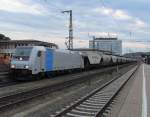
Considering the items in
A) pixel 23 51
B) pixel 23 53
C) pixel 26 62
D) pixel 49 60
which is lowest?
pixel 26 62

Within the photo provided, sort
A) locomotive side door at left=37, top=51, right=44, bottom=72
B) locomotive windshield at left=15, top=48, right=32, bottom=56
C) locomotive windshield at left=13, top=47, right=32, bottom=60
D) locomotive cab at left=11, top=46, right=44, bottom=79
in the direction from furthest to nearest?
locomotive side door at left=37, top=51, right=44, bottom=72 → locomotive windshield at left=15, top=48, right=32, bottom=56 → locomotive windshield at left=13, top=47, right=32, bottom=60 → locomotive cab at left=11, top=46, right=44, bottom=79

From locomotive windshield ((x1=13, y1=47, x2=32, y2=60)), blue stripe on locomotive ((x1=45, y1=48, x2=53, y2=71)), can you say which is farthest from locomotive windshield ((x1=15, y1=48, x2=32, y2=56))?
blue stripe on locomotive ((x1=45, y1=48, x2=53, y2=71))

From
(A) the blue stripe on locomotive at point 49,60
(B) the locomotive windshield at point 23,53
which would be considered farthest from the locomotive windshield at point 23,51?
(A) the blue stripe on locomotive at point 49,60

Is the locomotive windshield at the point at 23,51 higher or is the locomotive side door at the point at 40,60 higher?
the locomotive windshield at the point at 23,51

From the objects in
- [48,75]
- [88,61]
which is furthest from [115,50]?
[48,75]

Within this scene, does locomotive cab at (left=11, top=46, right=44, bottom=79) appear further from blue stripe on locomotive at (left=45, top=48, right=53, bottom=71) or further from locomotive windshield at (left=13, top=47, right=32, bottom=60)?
blue stripe on locomotive at (left=45, top=48, right=53, bottom=71)

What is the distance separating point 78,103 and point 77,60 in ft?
99.0

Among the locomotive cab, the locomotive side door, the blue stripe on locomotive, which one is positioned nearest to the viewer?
the locomotive cab

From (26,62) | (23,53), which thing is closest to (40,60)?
(23,53)

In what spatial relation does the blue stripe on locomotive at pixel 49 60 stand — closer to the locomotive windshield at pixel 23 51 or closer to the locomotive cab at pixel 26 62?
the locomotive cab at pixel 26 62

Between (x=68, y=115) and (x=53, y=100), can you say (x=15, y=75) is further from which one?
(x=68, y=115)

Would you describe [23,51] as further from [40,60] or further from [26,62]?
[40,60]

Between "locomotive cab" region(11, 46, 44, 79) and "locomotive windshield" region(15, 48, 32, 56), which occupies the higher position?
"locomotive windshield" region(15, 48, 32, 56)

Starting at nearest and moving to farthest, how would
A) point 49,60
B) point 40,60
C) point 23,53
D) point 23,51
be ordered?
1. point 23,53
2. point 23,51
3. point 40,60
4. point 49,60
